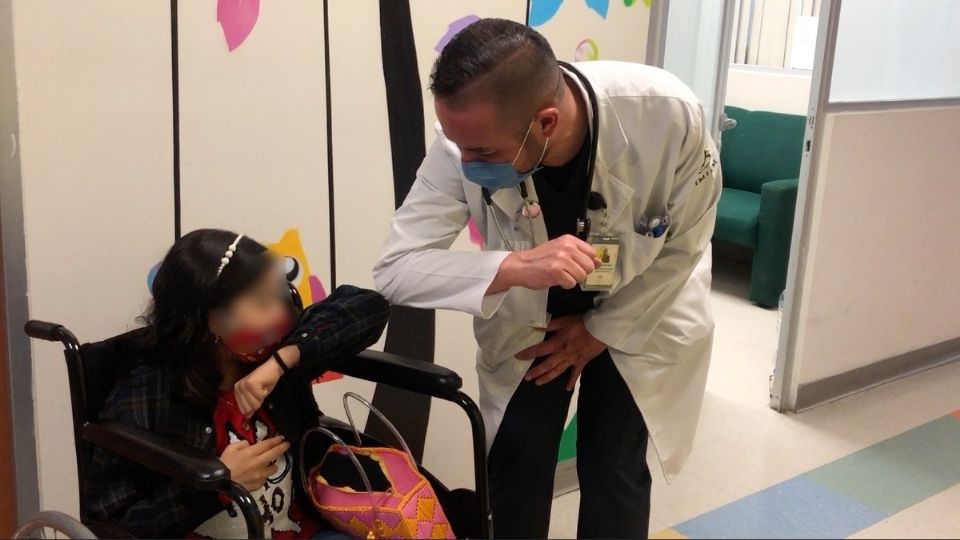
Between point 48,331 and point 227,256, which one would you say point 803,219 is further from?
point 48,331

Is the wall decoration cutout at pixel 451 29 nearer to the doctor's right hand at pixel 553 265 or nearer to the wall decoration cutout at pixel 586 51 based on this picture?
the wall decoration cutout at pixel 586 51

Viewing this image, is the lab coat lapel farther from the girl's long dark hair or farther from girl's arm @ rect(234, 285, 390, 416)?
the girl's long dark hair

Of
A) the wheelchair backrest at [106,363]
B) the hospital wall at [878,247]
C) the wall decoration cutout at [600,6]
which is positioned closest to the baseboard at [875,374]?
the hospital wall at [878,247]

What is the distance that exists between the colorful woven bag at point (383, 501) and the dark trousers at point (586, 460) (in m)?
0.21

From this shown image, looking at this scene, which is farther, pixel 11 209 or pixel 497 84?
pixel 11 209

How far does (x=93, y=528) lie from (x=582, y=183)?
870mm

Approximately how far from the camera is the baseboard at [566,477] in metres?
2.39

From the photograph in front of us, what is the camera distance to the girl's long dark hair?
4.40 feet

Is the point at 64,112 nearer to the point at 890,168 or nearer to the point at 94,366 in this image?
the point at 94,366

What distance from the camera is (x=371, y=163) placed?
1938mm

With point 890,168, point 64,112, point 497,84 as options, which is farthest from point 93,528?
point 890,168

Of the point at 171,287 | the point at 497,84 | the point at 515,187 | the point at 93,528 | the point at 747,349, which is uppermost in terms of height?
the point at 497,84

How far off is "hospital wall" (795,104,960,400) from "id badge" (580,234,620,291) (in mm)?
1660

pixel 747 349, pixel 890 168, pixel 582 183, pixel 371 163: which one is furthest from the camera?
pixel 747 349
